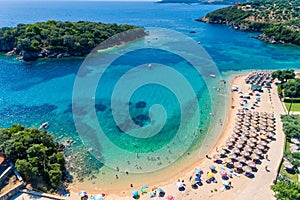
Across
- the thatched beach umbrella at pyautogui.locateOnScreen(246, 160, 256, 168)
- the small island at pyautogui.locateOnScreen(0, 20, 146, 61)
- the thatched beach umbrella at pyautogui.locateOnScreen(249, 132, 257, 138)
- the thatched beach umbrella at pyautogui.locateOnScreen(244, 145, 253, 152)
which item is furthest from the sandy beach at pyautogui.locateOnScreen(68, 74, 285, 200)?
the small island at pyautogui.locateOnScreen(0, 20, 146, 61)

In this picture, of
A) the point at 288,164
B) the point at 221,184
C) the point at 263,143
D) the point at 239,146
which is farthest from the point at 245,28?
the point at 221,184

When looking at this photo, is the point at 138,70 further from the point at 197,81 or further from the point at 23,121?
the point at 23,121

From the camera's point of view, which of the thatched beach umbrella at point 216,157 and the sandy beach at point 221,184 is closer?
the sandy beach at point 221,184

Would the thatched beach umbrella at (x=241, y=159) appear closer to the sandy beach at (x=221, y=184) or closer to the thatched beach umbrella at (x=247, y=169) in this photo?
the thatched beach umbrella at (x=247, y=169)

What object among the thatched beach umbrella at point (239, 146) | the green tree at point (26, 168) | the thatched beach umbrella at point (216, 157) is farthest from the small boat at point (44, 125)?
the thatched beach umbrella at point (239, 146)

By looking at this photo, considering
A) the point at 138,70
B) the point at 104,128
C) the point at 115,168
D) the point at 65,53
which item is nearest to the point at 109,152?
the point at 115,168
